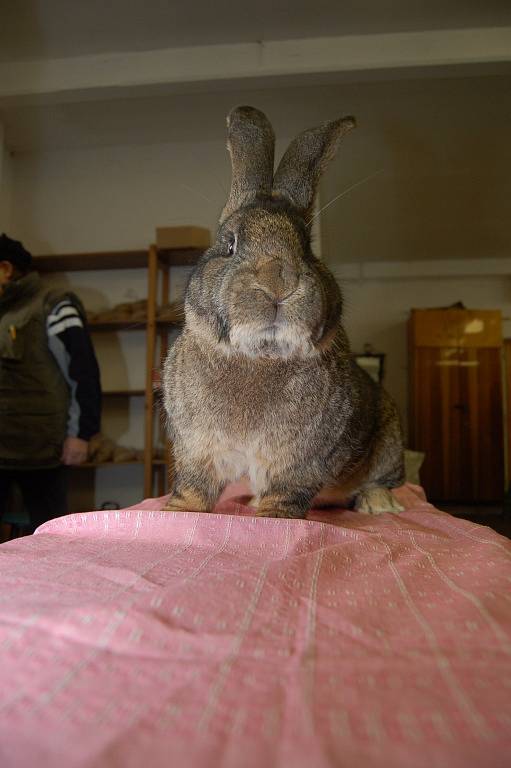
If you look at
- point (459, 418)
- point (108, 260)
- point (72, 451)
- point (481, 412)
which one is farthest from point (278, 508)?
point (481, 412)

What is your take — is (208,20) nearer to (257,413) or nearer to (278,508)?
(257,413)

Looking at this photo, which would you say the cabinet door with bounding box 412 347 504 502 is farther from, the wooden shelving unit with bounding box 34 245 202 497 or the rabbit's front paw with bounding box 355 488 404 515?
the rabbit's front paw with bounding box 355 488 404 515

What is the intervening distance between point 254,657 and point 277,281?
0.77 m

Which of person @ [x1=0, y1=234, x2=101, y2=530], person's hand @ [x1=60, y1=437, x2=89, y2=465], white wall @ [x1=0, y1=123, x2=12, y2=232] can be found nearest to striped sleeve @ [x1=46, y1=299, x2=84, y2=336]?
person @ [x1=0, y1=234, x2=101, y2=530]

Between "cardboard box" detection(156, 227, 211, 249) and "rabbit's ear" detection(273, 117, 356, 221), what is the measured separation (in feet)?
10.7

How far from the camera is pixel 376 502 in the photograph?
1.76 meters

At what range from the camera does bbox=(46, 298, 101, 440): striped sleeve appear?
2.83m

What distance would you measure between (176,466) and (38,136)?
509cm

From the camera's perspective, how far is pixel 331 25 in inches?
155

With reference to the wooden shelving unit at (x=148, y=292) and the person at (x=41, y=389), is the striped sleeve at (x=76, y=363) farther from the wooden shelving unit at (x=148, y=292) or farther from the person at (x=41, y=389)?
the wooden shelving unit at (x=148, y=292)

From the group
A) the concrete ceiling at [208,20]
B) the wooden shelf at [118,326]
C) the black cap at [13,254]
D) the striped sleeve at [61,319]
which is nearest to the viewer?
the striped sleeve at [61,319]

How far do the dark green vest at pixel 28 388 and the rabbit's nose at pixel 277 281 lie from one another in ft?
6.47

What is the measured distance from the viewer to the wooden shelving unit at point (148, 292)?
4672 mm

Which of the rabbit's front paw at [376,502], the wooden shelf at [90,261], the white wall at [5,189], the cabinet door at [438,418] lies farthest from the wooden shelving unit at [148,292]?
the cabinet door at [438,418]
